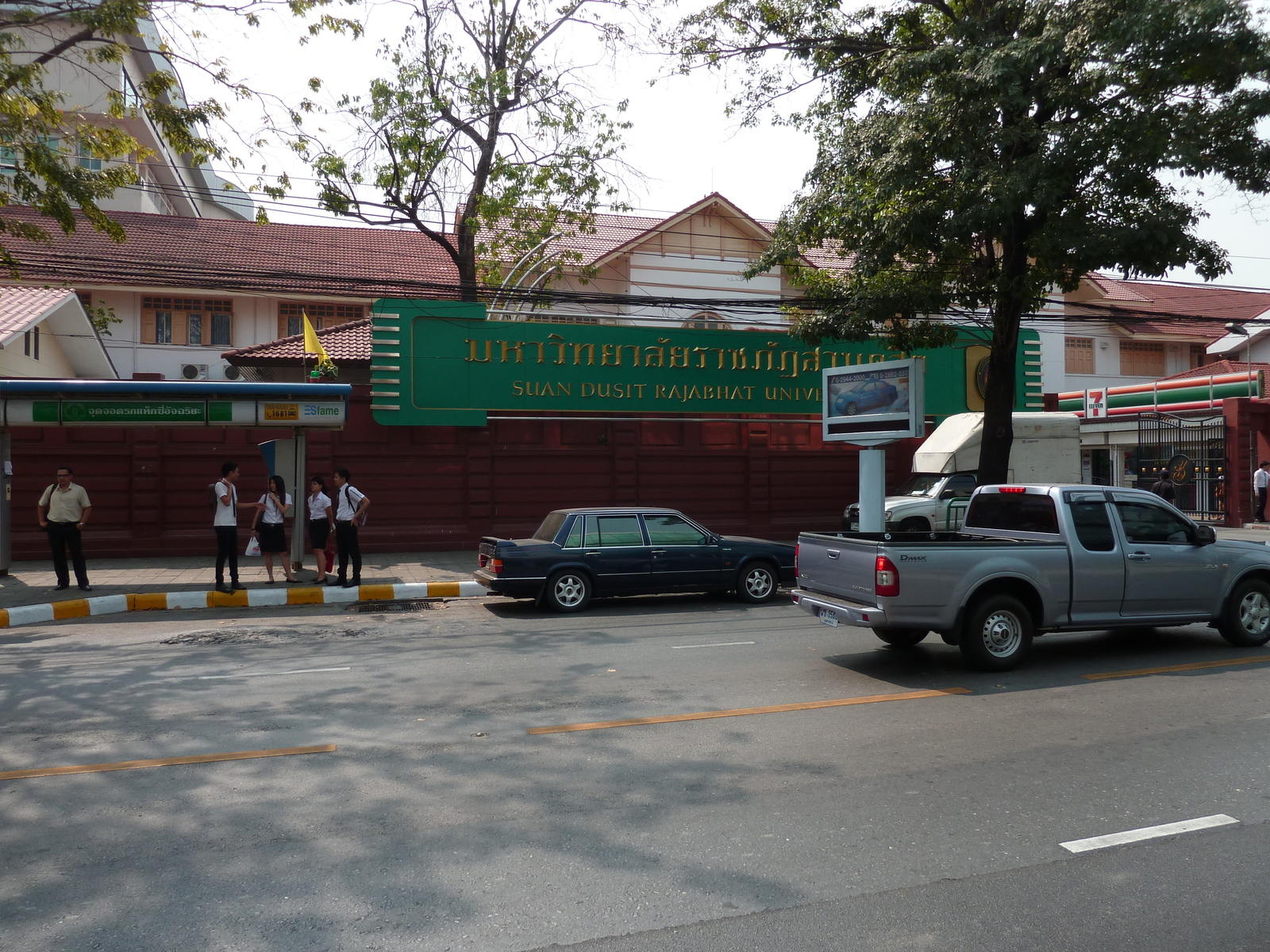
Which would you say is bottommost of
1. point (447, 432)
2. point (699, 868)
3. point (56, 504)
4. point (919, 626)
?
point (699, 868)

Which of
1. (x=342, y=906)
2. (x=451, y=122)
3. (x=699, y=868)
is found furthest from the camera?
(x=451, y=122)

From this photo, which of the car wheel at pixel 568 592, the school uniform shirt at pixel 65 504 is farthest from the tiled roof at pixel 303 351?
the car wheel at pixel 568 592

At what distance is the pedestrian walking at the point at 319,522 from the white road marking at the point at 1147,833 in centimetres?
1189

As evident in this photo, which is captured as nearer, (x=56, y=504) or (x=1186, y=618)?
(x=1186, y=618)

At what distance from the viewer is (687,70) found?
54.3 ft

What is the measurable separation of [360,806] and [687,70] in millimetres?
15059

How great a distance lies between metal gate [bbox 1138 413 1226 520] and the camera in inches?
963

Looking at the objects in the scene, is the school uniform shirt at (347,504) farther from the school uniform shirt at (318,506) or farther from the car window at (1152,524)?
the car window at (1152,524)

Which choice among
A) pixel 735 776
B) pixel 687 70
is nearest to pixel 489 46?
pixel 687 70

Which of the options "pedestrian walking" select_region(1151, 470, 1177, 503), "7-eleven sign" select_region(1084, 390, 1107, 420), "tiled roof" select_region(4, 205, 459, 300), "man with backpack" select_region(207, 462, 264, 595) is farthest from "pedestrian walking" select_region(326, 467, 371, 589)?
"7-eleven sign" select_region(1084, 390, 1107, 420)

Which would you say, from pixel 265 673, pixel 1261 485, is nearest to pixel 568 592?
pixel 265 673

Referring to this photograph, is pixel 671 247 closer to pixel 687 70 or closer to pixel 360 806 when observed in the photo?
pixel 687 70

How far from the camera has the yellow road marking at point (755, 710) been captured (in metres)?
6.23

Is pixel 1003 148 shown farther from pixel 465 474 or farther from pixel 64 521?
pixel 64 521
